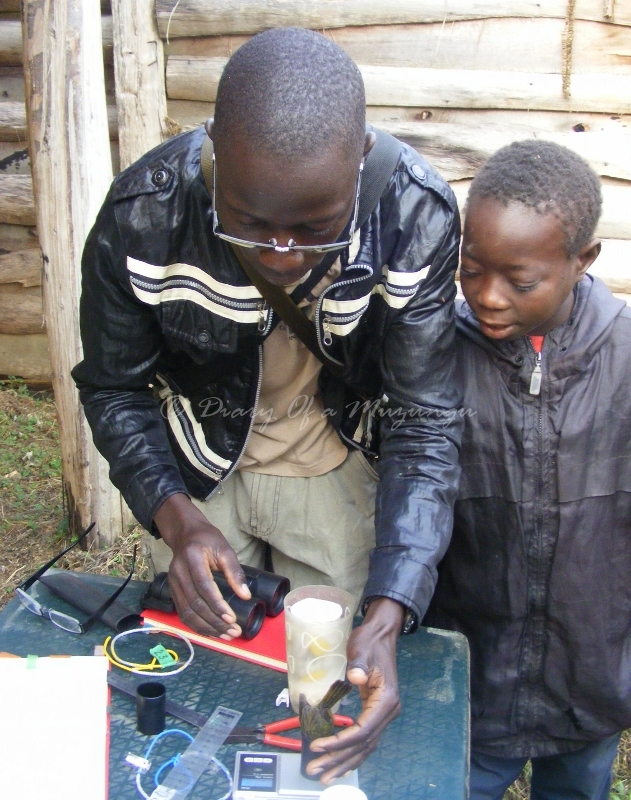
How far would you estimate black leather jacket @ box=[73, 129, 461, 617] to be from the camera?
6.64ft

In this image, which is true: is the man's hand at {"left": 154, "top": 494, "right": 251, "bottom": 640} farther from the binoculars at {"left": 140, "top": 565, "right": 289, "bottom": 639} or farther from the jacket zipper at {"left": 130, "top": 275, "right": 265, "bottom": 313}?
the jacket zipper at {"left": 130, "top": 275, "right": 265, "bottom": 313}

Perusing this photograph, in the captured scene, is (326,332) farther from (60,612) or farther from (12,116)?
(12,116)

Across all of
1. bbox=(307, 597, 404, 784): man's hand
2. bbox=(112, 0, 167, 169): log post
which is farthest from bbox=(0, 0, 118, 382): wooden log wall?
bbox=(307, 597, 404, 784): man's hand

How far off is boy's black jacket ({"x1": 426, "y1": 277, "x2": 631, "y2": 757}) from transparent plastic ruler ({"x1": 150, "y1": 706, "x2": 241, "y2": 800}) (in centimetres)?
83

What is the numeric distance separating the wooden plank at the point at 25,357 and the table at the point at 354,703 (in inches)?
145

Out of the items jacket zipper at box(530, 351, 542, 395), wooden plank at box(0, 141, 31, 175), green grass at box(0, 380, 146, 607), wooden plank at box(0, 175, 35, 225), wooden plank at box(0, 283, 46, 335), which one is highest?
jacket zipper at box(530, 351, 542, 395)

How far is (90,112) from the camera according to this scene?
3.66m

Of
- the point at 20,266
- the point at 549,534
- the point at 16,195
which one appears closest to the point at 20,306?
the point at 20,266

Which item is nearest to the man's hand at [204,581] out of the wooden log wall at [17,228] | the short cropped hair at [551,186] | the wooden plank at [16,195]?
the short cropped hair at [551,186]

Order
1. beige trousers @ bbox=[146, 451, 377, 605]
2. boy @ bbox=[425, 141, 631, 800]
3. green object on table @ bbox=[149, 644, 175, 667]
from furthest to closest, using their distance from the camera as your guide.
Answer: beige trousers @ bbox=[146, 451, 377, 605]
boy @ bbox=[425, 141, 631, 800]
green object on table @ bbox=[149, 644, 175, 667]

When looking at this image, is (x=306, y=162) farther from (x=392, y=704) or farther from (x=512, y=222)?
(x=392, y=704)

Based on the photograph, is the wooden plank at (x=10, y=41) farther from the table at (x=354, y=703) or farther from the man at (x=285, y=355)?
the table at (x=354, y=703)

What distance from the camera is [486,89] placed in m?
4.17

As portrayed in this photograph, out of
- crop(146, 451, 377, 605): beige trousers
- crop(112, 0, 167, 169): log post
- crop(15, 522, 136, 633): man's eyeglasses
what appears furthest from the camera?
crop(112, 0, 167, 169): log post
